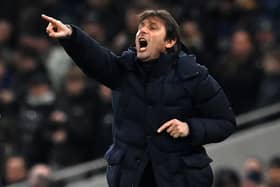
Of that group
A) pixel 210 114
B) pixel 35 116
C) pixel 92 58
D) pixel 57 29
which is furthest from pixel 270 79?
pixel 57 29

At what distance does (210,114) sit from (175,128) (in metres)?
0.35

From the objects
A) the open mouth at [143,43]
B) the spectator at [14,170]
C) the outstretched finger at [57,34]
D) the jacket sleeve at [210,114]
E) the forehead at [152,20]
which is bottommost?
the spectator at [14,170]

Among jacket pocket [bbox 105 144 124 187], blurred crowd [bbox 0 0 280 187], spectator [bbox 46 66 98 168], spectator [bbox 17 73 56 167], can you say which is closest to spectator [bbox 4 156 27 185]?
blurred crowd [bbox 0 0 280 187]

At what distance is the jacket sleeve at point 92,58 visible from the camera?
21.0 ft

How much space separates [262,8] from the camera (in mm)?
→ 13570

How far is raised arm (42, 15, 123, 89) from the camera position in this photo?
632 cm

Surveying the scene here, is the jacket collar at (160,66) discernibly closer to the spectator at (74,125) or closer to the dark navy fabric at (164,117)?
the dark navy fabric at (164,117)

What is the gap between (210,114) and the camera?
663 centimetres

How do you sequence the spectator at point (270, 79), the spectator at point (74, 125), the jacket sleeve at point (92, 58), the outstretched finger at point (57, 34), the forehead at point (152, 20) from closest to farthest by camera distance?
the outstretched finger at point (57, 34), the jacket sleeve at point (92, 58), the forehead at point (152, 20), the spectator at point (74, 125), the spectator at point (270, 79)

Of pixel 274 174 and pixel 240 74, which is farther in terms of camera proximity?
pixel 240 74

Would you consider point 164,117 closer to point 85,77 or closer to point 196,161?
point 196,161

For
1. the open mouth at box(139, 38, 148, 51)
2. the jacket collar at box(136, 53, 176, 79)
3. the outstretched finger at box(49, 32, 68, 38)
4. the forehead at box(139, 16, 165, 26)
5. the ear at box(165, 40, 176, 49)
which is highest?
the outstretched finger at box(49, 32, 68, 38)

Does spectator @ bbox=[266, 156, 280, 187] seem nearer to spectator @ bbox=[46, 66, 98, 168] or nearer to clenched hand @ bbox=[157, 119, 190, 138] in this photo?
spectator @ bbox=[46, 66, 98, 168]

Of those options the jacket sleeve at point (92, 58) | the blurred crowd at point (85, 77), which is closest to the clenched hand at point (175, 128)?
the jacket sleeve at point (92, 58)
